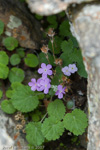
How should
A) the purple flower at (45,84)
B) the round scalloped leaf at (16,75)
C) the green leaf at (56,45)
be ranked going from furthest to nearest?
the round scalloped leaf at (16,75) → the green leaf at (56,45) → the purple flower at (45,84)

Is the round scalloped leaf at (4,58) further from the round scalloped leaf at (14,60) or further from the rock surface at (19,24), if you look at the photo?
the rock surface at (19,24)

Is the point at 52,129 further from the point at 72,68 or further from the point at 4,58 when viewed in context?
the point at 4,58

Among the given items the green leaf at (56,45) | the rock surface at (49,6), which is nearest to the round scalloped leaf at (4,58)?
the green leaf at (56,45)

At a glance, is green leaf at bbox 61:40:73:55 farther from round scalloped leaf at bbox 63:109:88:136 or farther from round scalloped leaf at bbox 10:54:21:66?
round scalloped leaf at bbox 10:54:21:66

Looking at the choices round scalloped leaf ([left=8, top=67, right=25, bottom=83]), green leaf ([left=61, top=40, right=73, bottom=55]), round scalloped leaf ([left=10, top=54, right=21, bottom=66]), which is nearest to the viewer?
green leaf ([left=61, top=40, right=73, bottom=55])

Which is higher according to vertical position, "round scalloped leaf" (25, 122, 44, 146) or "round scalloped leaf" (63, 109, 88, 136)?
"round scalloped leaf" (63, 109, 88, 136)

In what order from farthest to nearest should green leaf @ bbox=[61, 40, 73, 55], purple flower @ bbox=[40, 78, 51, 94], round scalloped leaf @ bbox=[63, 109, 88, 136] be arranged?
green leaf @ bbox=[61, 40, 73, 55], purple flower @ bbox=[40, 78, 51, 94], round scalloped leaf @ bbox=[63, 109, 88, 136]

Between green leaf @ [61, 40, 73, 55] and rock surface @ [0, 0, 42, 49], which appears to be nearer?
green leaf @ [61, 40, 73, 55]

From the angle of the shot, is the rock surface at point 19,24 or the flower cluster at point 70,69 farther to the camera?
the rock surface at point 19,24

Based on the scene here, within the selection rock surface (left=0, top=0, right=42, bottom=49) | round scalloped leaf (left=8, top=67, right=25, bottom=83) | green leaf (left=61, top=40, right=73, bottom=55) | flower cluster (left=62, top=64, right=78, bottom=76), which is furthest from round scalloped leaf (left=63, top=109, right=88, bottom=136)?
rock surface (left=0, top=0, right=42, bottom=49)
